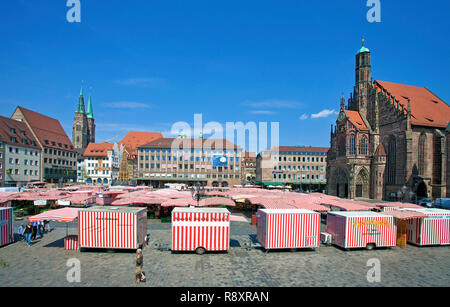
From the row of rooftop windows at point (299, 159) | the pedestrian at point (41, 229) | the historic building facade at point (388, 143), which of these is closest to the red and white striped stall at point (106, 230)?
the pedestrian at point (41, 229)

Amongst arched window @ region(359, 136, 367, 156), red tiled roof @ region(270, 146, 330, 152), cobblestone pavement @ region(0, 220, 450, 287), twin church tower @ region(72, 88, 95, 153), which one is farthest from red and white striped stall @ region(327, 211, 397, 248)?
twin church tower @ region(72, 88, 95, 153)

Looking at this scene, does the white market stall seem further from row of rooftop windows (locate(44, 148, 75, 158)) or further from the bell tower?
the bell tower

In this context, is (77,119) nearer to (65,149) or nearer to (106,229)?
(65,149)

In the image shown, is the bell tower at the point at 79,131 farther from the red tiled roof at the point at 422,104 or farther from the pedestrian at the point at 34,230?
the pedestrian at the point at 34,230

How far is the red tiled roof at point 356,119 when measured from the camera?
184ft

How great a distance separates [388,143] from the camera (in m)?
53.5

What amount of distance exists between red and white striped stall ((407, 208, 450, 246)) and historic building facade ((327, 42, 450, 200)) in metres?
27.9

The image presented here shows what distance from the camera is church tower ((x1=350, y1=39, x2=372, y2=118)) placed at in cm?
5988

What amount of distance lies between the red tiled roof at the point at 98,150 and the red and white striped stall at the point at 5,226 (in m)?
82.9

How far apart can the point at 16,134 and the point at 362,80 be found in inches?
3113

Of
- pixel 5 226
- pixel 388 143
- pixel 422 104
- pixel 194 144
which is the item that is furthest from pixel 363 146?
pixel 5 226

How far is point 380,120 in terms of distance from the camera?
5553cm
